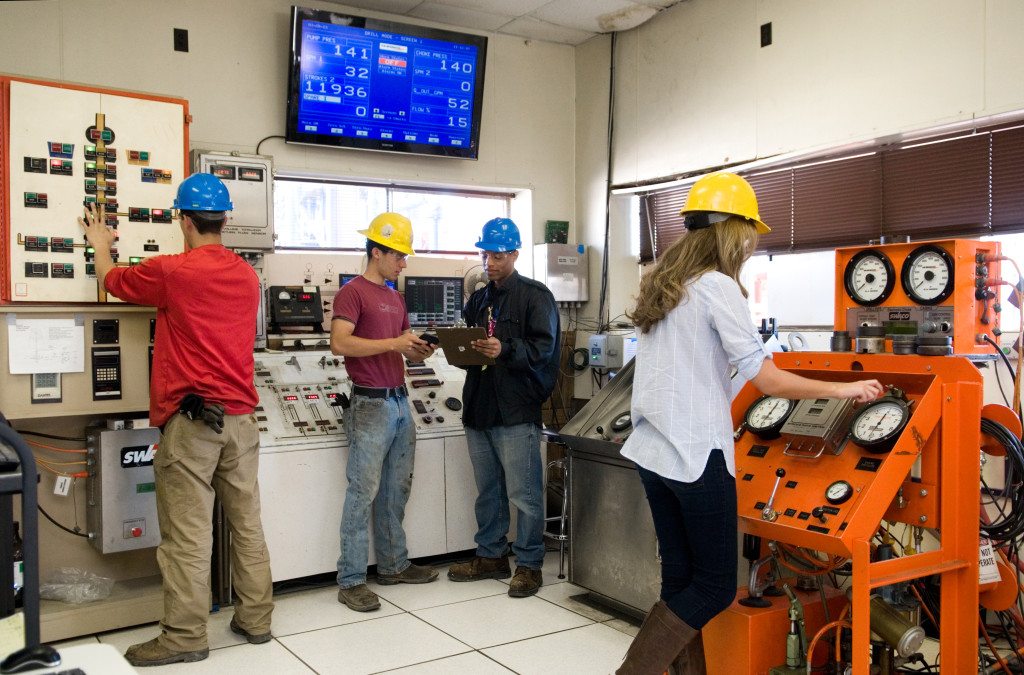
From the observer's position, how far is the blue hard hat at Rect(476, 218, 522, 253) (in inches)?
164

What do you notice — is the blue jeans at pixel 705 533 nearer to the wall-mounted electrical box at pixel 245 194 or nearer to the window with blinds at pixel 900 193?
the window with blinds at pixel 900 193

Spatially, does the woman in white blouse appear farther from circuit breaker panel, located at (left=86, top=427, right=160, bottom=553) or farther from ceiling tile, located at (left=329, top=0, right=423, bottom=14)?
ceiling tile, located at (left=329, top=0, right=423, bottom=14)

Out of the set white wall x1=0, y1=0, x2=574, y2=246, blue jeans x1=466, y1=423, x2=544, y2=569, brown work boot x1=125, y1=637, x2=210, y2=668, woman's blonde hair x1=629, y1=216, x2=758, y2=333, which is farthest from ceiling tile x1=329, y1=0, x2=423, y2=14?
brown work boot x1=125, y1=637, x2=210, y2=668

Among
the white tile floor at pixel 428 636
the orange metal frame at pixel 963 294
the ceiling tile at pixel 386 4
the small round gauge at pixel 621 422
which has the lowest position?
the white tile floor at pixel 428 636

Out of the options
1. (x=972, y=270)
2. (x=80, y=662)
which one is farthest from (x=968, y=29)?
(x=80, y=662)

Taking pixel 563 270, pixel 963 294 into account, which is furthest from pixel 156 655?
pixel 563 270

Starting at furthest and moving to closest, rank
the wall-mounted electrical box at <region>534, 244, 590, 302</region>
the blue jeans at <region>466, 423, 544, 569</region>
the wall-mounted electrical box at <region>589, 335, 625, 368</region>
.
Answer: the wall-mounted electrical box at <region>534, 244, 590, 302</region> → the wall-mounted electrical box at <region>589, 335, 625, 368</region> → the blue jeans at <region>466, 423, 544, 569</region>

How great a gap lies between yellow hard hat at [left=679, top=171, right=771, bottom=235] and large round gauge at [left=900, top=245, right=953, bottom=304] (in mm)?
788

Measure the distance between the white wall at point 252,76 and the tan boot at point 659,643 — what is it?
366cm

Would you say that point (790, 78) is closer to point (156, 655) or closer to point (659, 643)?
point (659, 643)

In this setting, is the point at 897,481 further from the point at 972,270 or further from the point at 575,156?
the point at 575,156

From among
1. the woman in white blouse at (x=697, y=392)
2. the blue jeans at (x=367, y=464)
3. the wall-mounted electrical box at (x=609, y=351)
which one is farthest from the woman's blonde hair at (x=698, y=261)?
the wall-mounted electrical box at (x=609, y=351)

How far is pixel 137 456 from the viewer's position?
12.6ft

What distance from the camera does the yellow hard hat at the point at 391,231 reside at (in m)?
3.93
